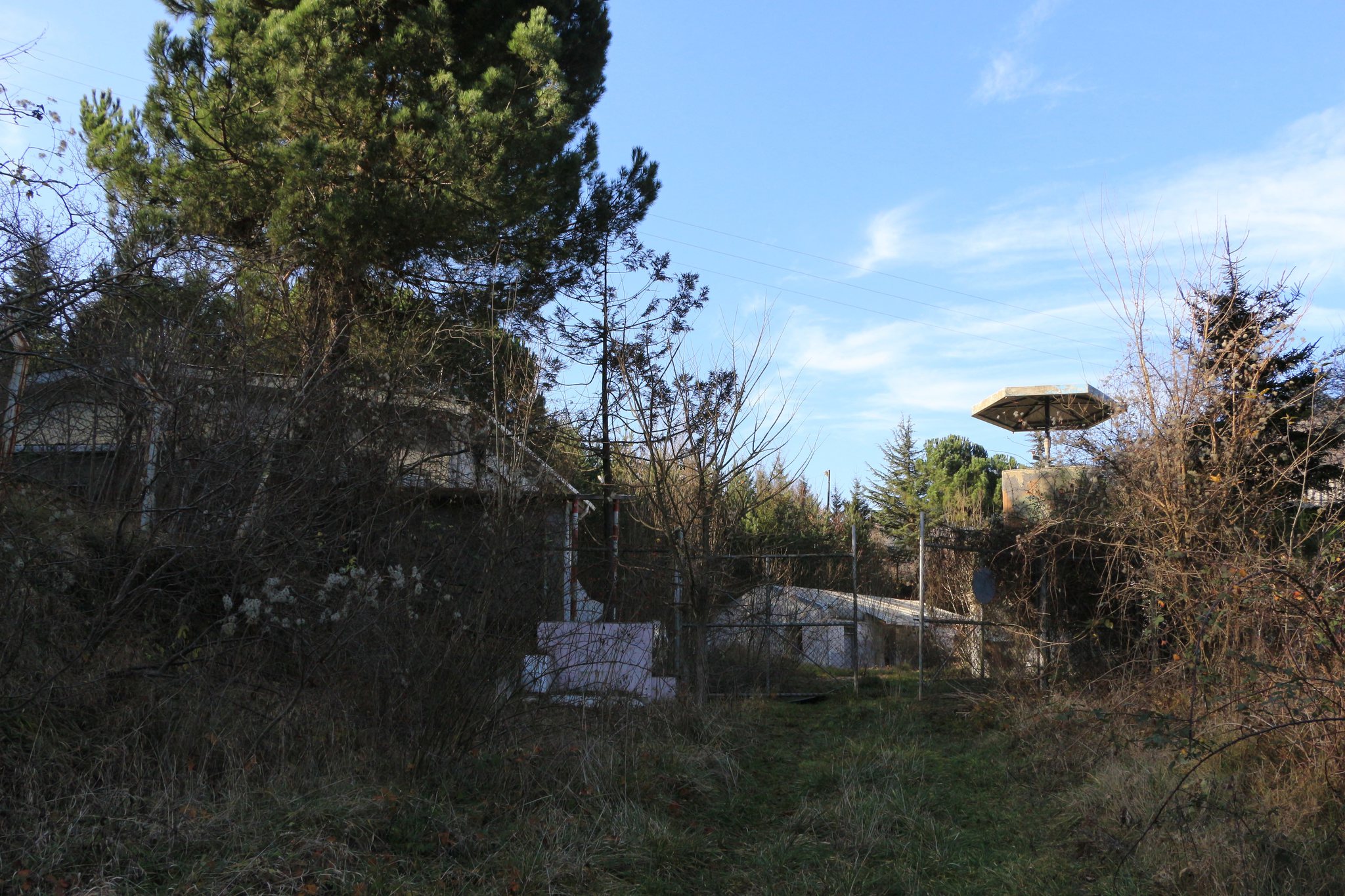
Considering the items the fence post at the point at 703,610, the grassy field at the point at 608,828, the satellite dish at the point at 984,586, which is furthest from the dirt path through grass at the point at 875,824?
the satellite dish at the point at 984,586

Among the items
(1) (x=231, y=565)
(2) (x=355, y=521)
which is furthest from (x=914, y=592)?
(1) (x=231, y=565)

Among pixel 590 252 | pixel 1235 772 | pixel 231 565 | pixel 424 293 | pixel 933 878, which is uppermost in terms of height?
pixel 590 252

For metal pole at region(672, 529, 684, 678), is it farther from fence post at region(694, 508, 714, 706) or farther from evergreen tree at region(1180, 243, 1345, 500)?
evergreen tree at region(1180, 243, 1345, 500)

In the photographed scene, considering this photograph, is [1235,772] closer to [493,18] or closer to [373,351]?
[373,351]

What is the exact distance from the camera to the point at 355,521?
830 centimetres

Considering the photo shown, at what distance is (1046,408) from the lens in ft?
47.0

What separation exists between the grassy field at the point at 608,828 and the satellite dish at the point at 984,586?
3243 mm

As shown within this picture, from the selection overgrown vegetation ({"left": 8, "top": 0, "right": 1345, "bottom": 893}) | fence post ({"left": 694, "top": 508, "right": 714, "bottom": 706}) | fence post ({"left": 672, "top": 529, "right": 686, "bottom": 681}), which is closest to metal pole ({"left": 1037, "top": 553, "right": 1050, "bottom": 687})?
overgrown vegetation ({"left": 8, "top": 0, "right": 1345, "bottom": 893})

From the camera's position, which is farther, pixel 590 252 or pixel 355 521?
pixel 590 252

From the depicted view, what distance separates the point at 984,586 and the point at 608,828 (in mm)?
7185

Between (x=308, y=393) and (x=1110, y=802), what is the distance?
22.7 ft

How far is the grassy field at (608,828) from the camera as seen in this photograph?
4.30 metres

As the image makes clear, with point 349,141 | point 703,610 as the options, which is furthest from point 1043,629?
point 349,141

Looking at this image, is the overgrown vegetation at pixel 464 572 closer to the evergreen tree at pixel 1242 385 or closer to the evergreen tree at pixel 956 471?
the evergreen tree at pixel 1242 385
